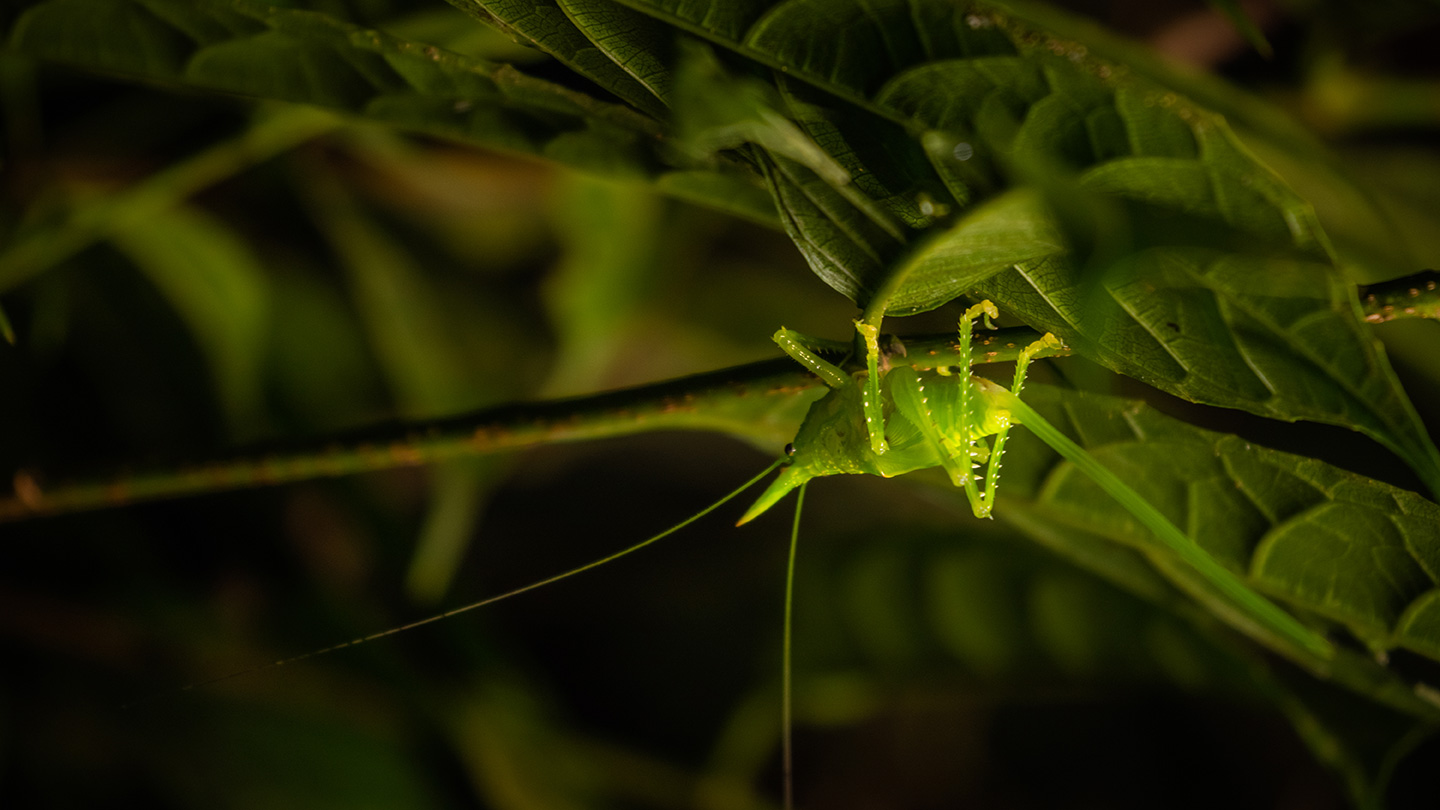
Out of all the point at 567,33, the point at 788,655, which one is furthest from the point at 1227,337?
the point at 788,655

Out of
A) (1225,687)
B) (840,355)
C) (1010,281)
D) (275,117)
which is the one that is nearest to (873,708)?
(1225,687)

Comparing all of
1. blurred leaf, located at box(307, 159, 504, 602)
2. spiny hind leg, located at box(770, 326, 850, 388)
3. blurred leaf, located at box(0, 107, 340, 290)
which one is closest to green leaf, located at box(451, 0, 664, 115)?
spiny hind leg, located at box(770, 326, 850, 388)

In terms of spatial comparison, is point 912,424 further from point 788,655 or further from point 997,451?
point 788,655

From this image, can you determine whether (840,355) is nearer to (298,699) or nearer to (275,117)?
(275,117)

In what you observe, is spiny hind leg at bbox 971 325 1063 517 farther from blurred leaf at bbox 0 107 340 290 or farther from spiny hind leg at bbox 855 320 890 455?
blurred leaf at bbox 0 107 340 290

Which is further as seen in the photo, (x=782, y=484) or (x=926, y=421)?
(x=782, y=484)

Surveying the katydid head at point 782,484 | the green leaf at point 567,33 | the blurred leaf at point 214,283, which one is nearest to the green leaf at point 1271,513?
the katydid head at point 782,484
